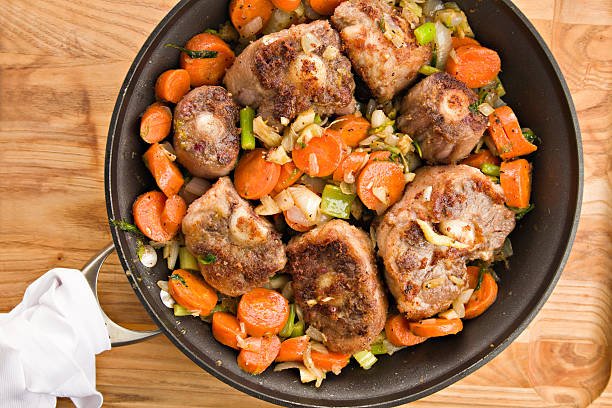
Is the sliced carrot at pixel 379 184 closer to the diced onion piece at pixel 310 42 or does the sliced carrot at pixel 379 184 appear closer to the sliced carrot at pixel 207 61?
the diced onion piece at pixel 310 42

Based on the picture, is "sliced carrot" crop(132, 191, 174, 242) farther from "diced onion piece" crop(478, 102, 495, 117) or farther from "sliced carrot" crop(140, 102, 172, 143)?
"diced onion piece" crop(478, 102, 495, 117)

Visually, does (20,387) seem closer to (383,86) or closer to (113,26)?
(113,26)

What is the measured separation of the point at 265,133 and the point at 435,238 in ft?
2.81

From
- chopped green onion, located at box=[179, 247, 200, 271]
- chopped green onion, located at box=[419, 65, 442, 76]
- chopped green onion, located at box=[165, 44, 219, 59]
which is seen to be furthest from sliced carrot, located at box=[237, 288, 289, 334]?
chopped green onion, located at box=[419, 65, 442, 76]

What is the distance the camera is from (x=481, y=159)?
9.55 ft

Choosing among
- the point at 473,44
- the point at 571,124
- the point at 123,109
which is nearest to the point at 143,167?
the point at 123,109

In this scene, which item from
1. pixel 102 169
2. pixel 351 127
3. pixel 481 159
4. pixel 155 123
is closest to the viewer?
pixel 155 123

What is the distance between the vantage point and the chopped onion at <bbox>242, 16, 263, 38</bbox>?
111 inches

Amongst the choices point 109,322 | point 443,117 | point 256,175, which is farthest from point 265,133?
point 109,322

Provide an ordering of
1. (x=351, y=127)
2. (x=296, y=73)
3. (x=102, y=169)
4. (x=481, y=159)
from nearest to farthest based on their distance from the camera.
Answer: (x=296, y=73), (x=351, y=127), (x=481, y=159), (x=102, y=169)

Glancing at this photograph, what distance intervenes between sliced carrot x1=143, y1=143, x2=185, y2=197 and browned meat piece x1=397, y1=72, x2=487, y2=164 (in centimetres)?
106

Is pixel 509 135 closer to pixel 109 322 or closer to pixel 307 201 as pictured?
pixel 307 201

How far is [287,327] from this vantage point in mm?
2859

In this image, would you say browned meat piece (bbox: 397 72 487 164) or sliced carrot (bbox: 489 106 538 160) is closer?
browned meat piece (bbox: 397 72 487 164)
